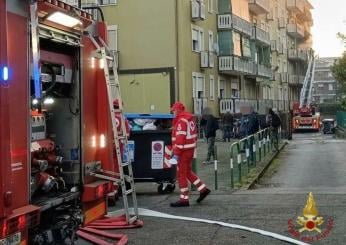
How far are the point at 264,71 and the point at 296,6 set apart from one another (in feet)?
77.5

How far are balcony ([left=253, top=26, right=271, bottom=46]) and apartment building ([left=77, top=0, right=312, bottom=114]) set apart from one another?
109mm

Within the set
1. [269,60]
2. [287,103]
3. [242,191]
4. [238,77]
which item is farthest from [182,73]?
[287,103]

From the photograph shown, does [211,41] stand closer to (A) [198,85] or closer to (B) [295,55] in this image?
(A) [198,85]

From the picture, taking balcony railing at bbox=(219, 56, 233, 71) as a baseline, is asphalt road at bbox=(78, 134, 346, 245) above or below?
below

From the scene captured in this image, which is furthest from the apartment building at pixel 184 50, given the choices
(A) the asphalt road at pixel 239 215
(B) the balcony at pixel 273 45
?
(A) the asphalt road at pixel 239 215

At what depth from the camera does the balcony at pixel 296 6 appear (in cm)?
7011

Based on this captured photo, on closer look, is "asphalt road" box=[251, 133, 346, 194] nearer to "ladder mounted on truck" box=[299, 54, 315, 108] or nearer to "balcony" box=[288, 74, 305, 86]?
"ladder mounted on truck" box=[299, 54, 315, 108]

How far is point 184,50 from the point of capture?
3344 centimetres

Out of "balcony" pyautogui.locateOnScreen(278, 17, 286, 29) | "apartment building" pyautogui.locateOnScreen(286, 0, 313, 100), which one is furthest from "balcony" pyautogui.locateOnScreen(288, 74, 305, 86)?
"balcony" pyautogui.locateOnScreen(278, 17, 286, 29)

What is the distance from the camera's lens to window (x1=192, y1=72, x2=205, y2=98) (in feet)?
115

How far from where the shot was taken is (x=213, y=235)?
787 cm

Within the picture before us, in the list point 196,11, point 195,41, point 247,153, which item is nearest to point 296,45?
point 195,41

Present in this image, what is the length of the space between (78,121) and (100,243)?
1.63m

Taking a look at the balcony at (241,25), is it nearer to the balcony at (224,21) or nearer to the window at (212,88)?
the balcony at (224,21)
